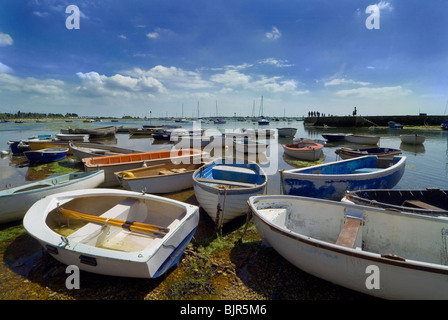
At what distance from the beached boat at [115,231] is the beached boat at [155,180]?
99.6 inches

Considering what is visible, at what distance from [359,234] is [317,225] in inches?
36.2

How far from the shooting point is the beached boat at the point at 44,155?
48.2ft

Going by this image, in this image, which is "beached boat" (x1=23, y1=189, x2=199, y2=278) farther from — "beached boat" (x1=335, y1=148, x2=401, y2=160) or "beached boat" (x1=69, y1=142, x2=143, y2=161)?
"beached boat" (x1=335, y1=148, x2=401, y2=160)

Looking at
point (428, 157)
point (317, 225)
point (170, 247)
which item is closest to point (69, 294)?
point (170, 247)

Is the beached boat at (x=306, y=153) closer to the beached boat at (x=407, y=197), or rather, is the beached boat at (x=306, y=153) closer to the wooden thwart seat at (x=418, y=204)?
the beached boat at (x=407, y=197)

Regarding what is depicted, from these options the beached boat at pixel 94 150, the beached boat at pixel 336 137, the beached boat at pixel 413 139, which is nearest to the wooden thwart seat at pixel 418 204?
the beached boat at pixel 94 150

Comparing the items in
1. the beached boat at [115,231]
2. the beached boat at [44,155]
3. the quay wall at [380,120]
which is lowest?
the beached boat at [115,231]

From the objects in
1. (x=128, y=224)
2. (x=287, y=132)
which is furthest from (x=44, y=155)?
(x=287, y=132)

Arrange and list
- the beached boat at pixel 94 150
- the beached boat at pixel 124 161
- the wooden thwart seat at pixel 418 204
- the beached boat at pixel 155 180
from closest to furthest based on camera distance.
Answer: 1. the wooden thwart seat at pixel 418 204
2. the beached boat at pixel 155 180
3. the beached boat at pixel 124 161
4. the beached boat at pixel 94 150

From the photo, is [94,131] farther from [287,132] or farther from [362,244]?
[362,244]

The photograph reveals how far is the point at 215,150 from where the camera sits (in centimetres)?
2378

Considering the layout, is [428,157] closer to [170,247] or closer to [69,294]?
[170,247]
